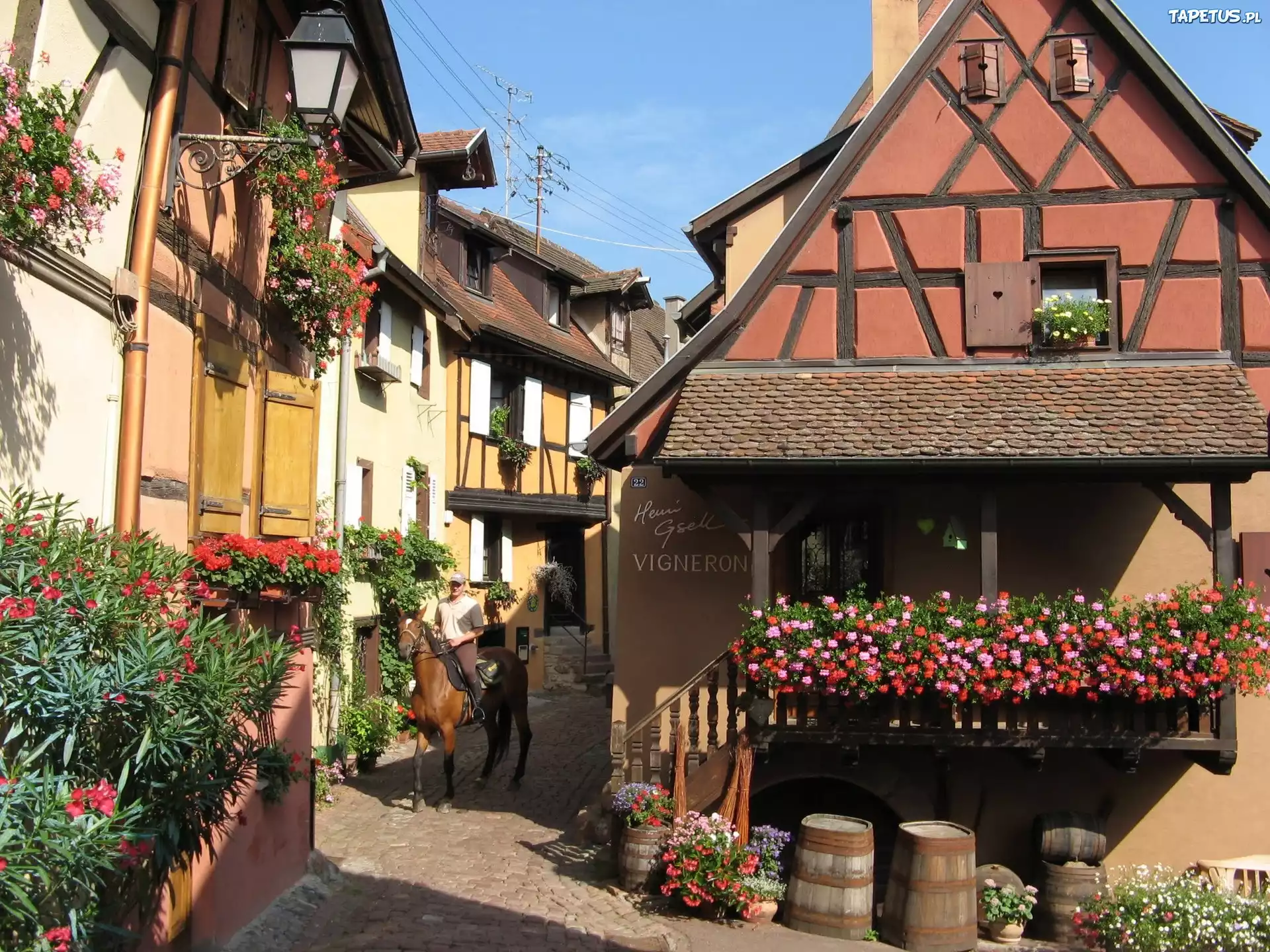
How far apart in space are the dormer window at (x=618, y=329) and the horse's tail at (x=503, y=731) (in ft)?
49.7

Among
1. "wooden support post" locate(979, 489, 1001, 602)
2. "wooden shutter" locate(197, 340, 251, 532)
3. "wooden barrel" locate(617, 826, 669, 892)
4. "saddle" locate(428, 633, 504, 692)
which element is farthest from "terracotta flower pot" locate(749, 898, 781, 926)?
"saddle" locate(428, 633, 504, 692)

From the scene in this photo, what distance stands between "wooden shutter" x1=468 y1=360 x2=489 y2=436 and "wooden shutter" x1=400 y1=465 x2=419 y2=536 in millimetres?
2716

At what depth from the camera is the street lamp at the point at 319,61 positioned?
7500 mm

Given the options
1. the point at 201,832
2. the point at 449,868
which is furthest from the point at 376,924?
the point at 201,832

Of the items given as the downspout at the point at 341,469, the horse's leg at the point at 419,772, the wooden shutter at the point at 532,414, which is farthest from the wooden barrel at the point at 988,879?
the wooden shutter at the point at 532,414

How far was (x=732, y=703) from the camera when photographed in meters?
10.7

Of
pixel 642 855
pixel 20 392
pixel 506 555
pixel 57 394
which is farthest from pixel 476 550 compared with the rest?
pixel 20 392

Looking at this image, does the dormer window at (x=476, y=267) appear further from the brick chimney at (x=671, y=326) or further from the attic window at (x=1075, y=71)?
the attic window at (x=1075, y=71)

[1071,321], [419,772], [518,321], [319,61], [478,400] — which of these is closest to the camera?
[319,61]

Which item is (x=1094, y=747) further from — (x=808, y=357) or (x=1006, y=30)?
(x=1006, y=30)

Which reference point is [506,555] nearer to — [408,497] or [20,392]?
[408,497]

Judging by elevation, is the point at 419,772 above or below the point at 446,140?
below

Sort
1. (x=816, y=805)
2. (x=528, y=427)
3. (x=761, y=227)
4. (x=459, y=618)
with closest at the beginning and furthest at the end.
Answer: (x=816, y=805) < (x=459, y=618) < (x=761, y=227) < (x=528, y=427)

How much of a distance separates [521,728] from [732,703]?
501cm
